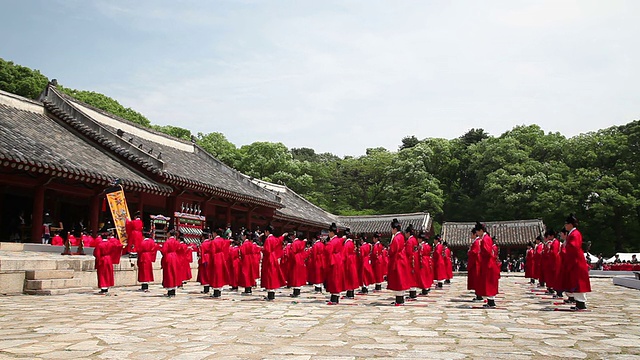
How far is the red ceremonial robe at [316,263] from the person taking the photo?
42.1 feet

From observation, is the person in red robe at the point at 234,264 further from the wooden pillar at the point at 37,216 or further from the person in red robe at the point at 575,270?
the person in red robe at the point at 575,270

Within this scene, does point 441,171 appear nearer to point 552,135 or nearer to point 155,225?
point 552,135

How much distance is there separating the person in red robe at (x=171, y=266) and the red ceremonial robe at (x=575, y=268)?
27.9 ft

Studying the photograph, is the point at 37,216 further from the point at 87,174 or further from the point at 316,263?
the point at 316,263

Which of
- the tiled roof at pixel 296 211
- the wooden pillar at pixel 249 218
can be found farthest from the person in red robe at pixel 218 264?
the tiled roof at pixel 296 211

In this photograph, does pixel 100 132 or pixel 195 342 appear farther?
pixel 100 132

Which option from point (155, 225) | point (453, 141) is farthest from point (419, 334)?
point (453, 141)

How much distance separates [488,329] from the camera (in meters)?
7.03

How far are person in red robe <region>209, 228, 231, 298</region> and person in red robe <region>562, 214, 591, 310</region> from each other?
25.0 feet

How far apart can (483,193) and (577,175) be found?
7780 mm

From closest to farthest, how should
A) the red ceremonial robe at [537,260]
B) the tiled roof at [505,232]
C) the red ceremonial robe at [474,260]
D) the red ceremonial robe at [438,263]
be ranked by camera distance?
the red ceremonial robe at [474,260] < the red ceremonial robe at [438,263] < the red ceremonial robe at [537,260] < the tiled roof at [505,232]

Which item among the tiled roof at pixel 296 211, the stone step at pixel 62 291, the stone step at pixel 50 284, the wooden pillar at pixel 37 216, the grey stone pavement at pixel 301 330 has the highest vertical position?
the tiled roof at pixel 296 211

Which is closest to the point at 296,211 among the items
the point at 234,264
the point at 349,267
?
the point at 234,264

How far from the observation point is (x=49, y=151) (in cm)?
1578
